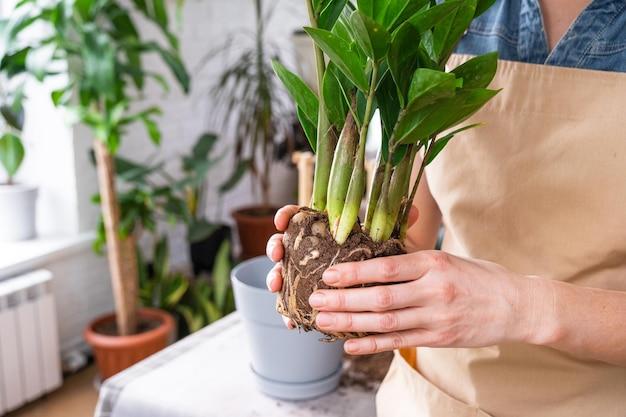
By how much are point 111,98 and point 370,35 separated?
1619 mm

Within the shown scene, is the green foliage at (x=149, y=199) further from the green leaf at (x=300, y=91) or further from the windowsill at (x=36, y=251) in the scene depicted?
the green leaf at (x=300, y=91)

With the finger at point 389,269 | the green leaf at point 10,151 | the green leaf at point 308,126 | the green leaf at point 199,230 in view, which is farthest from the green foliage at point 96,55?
the finger at point 389,269

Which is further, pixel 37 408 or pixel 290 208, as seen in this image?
pixel 37 408

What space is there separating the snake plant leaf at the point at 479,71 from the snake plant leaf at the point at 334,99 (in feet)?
0.46

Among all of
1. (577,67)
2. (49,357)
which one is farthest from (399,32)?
(49,357)

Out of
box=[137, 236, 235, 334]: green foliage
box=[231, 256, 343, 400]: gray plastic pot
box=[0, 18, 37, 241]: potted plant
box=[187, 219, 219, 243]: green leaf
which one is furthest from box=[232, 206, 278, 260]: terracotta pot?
box=[231, 256, 343, 400]: gray plastic pot

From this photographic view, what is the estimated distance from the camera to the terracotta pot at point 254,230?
3.30 metres

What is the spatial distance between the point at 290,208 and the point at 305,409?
0.46 m

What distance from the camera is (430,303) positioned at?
68 centimetres

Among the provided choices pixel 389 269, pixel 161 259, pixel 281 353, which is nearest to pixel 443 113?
pixel 389 269

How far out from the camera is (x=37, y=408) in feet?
7.85

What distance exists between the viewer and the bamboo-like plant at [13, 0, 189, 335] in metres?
2.01

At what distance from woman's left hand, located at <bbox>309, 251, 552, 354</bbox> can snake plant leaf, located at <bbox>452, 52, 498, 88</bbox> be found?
0.19 metres

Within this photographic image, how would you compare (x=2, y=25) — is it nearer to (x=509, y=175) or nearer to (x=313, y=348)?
(x=313, y=348)
